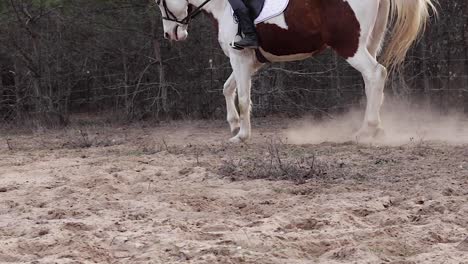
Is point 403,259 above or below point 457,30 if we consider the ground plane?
below

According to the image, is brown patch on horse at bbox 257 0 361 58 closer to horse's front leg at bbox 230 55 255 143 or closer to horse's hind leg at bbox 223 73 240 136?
horse's front leg at bbox 230 55 255 143

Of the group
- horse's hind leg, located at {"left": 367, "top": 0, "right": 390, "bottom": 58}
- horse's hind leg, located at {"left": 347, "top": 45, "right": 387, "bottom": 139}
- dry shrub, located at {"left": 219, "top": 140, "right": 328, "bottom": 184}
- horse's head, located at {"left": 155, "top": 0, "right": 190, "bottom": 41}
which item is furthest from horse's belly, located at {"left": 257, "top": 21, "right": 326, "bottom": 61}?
dry shrub, located at {"left": 219, "top": 140, "right": 328, "bottom": 184}

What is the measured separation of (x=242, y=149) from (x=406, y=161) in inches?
84.2

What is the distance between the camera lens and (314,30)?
747cm

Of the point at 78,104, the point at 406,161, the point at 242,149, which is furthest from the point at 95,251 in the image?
the point at 78,104

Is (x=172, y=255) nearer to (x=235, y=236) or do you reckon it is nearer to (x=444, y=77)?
(x=235, y=236)

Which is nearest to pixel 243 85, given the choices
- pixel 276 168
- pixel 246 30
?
pixel 246 30

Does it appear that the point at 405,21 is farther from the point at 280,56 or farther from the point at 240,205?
the point at 240,205

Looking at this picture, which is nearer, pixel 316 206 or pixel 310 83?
pixel 316 206

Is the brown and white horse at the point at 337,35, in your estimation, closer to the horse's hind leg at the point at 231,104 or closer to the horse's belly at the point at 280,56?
the horse's belly at the point at 280,56

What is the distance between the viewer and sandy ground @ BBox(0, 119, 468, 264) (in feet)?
11.5

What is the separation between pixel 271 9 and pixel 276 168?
104 inches

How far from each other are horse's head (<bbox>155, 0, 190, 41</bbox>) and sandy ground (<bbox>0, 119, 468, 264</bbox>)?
1.97 meters

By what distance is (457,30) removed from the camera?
11781 millimetres
